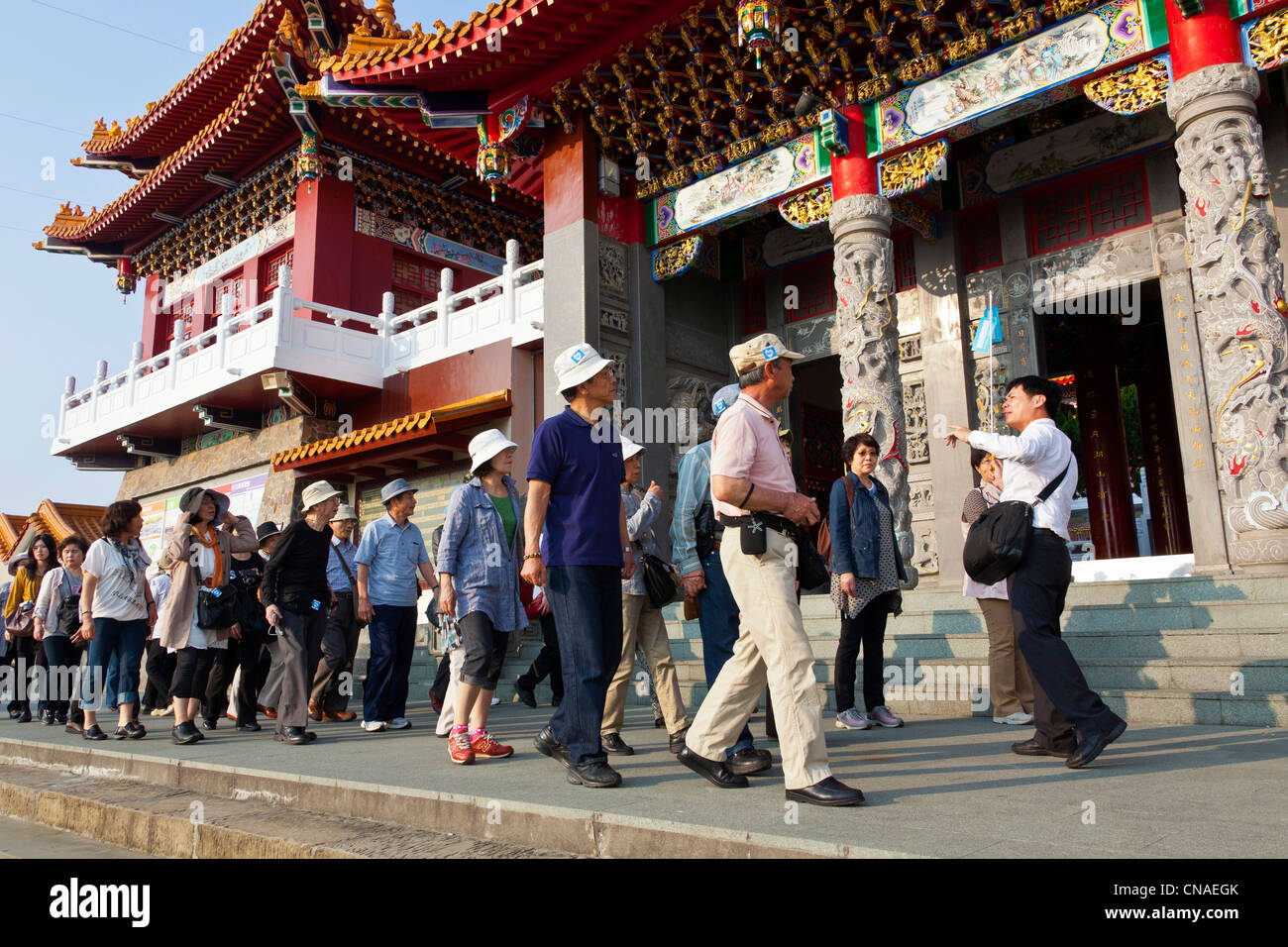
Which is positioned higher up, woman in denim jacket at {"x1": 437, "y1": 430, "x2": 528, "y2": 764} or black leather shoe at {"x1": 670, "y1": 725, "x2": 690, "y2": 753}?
woman in denim jacket at {"x1": 437, "y1": 430, "x2": 528, "y2": 764}

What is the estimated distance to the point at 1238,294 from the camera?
670 centimetres

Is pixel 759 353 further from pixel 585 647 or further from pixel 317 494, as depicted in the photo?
pixel 317 494

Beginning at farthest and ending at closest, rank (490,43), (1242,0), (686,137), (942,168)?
(686,137)
(490,43)
(942,168)
(1242,0)

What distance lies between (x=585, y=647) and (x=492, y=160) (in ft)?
27.2

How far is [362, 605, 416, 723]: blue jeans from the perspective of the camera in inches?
251

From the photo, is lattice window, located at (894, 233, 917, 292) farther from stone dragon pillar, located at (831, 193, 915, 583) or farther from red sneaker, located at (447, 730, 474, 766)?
red sneaker, located at (447, 730, 474, 766)

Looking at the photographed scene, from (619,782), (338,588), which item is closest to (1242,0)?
(619,782)

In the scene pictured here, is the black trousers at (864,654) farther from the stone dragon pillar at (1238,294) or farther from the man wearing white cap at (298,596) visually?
the man wearing white cap at (298,596)

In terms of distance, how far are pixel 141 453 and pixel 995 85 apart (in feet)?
54.4

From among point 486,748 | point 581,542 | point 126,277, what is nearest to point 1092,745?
point 581,542

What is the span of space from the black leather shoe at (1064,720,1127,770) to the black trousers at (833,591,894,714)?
1.80 meters

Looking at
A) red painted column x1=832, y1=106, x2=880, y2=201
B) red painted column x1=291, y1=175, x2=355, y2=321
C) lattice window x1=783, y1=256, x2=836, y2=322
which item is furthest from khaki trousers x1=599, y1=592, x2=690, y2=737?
red painted column x1=291, y1=175, x2=355, y2=321
